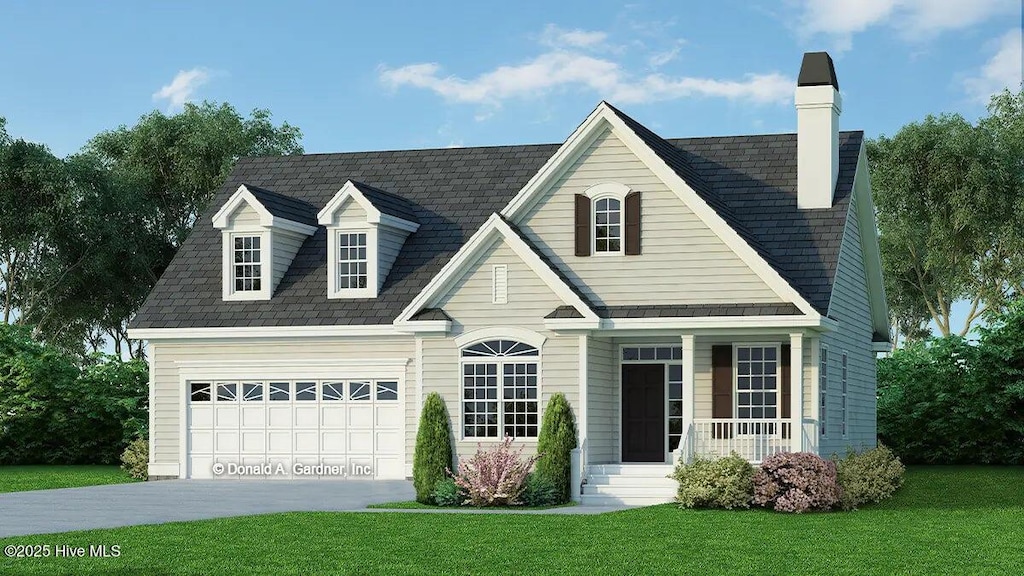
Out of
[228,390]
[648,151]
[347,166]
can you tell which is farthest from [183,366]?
[648,151]

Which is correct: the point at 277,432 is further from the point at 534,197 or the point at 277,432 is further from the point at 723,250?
the point at 723,250

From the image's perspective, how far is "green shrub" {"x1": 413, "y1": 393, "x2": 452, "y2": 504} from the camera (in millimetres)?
25641

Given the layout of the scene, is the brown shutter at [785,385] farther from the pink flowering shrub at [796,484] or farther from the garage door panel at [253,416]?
the garage door panel at [253,416]

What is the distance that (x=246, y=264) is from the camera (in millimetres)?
32219

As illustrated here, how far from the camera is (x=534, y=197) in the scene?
2827 cm

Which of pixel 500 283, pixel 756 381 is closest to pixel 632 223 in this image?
pixel 500 283

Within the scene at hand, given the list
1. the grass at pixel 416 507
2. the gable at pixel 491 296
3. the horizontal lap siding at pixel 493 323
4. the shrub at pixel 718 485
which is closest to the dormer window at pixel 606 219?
the gable at pixel 491 296

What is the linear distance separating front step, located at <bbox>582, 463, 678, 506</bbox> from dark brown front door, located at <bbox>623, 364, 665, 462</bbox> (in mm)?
2350

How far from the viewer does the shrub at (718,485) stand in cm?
2397

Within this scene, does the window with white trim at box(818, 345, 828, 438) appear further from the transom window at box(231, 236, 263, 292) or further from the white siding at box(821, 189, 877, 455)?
the transom window at box(231, 236, 263, 292)

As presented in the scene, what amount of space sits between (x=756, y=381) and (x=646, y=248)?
3388mm

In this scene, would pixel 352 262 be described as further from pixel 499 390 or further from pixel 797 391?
pixel 797 391

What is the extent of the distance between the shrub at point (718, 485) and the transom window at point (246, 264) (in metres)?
12.2

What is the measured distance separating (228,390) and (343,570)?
16535 mm
